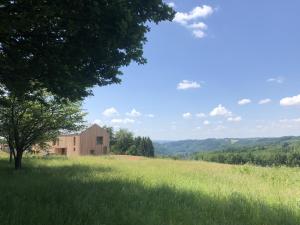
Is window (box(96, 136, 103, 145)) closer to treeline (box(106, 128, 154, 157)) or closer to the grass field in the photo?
treeline (box(106, 128, 154, 157))

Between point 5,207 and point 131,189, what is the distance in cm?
508

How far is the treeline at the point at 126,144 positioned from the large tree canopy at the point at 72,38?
103034 millimetres

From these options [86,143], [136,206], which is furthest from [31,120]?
[86,143]

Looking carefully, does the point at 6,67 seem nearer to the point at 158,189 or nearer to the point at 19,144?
the point at 158,189

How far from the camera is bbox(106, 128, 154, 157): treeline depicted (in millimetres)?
117062

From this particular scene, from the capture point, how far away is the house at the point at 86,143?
84.8 meters

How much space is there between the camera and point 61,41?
9250mm

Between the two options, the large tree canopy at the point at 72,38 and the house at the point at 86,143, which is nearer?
the large tree canopy at the point at 72,38

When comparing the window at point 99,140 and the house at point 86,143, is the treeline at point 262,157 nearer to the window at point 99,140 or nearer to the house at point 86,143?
the house at point 86,143

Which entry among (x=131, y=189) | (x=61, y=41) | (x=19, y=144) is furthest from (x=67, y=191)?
(x=19, y=144)

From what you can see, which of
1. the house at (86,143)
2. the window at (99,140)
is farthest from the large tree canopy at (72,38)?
the window at (99,140)

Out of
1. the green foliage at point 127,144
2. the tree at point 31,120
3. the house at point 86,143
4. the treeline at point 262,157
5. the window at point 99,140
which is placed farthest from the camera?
the green foliage at point 127,144

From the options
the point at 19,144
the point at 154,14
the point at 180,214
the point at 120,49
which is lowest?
the point at 180,214

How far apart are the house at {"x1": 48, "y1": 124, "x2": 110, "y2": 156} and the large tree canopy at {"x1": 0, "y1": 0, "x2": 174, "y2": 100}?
73.6 m
